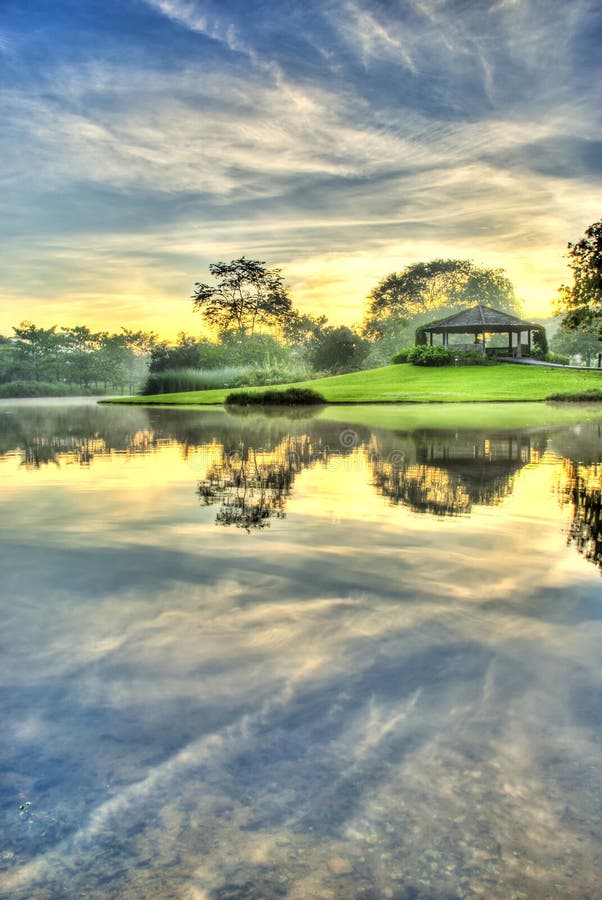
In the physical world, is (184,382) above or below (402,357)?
below

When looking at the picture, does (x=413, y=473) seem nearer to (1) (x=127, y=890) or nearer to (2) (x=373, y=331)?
(1) (x=127, y=890)

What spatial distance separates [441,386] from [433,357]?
13153 millimetres

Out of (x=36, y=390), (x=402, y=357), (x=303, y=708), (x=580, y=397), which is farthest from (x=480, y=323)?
(x=303, y=708)

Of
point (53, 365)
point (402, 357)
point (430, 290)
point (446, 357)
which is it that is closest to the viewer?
point (446, 357)

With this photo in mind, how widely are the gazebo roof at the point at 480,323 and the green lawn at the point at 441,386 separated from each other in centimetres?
619

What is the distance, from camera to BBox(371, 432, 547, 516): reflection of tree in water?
680cm

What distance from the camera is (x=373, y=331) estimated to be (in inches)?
3415

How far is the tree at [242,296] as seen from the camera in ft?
203

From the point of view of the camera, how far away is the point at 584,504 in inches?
257

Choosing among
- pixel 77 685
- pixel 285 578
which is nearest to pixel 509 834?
pixel 77 685

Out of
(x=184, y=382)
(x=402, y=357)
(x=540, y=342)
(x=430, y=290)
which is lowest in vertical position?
(x=184, y=382)

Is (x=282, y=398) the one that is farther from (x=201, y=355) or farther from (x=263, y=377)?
(x=201, y=355)

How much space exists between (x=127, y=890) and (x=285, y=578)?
2.50 metres

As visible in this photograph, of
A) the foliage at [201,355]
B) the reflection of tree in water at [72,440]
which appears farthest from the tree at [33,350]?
the reflection of tree in water at [72,440]
